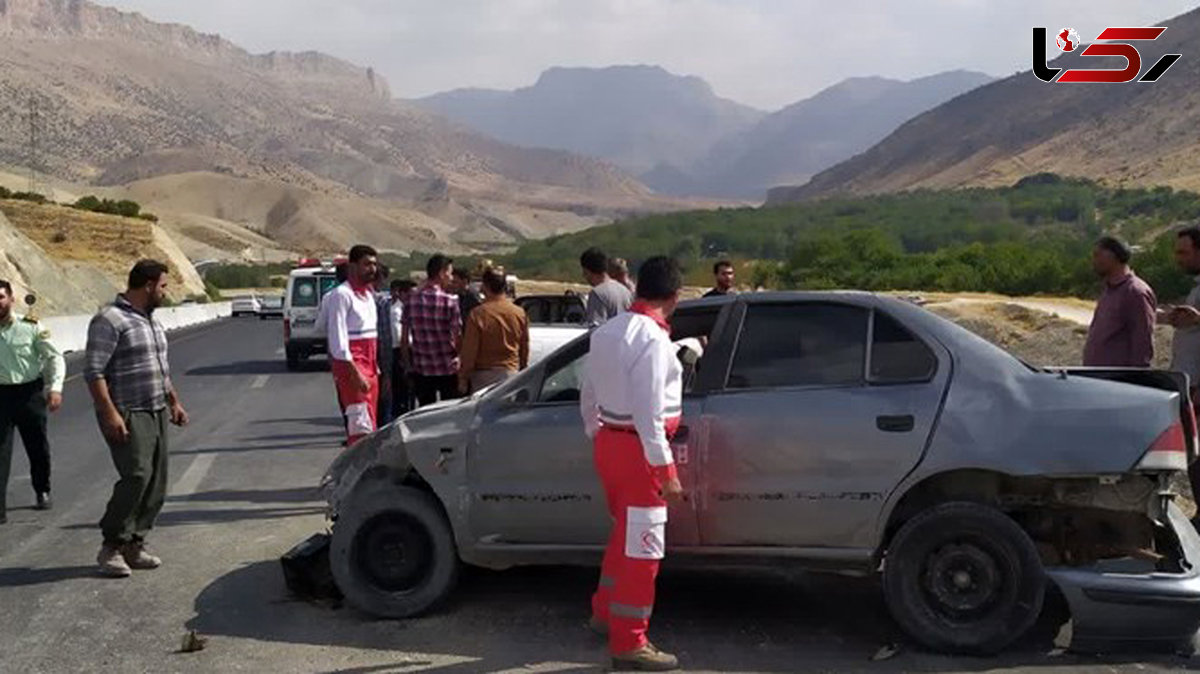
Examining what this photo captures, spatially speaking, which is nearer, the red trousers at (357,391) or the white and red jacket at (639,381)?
the white and red jacket at (639,381)

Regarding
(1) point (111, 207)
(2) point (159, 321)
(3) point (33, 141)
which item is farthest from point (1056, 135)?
(2) point (159, 321)

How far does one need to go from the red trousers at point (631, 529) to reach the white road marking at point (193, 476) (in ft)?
19.3

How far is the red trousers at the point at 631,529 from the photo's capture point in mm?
5301

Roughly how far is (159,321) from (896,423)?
205 inches

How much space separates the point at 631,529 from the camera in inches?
209

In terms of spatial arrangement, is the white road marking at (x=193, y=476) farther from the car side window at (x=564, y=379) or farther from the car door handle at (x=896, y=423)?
the car door handle at (x=896, y=423)

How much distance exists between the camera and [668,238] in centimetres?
11719

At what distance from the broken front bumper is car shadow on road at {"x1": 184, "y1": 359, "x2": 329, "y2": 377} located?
751 inches

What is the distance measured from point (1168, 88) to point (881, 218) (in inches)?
1468

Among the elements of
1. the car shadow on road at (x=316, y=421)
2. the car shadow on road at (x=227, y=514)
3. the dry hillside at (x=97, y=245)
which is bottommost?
the car shadow on road at (x=227, y=514)

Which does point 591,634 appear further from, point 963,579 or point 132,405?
point 132,405

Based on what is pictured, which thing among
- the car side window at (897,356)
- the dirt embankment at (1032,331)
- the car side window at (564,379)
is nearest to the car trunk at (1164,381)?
the car side window at (897,356)

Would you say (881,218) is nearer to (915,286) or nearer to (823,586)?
(915,286)

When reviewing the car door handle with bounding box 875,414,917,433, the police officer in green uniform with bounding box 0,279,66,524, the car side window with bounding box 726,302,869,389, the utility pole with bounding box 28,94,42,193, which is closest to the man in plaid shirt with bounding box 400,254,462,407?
the police officer in green uniform with bounding box 0,279,66,524
